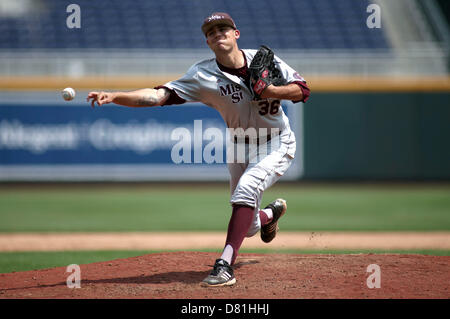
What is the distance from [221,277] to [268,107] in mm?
1229

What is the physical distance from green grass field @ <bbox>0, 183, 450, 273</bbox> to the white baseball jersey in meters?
2.22

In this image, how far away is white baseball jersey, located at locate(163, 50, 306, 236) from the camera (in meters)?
4.25

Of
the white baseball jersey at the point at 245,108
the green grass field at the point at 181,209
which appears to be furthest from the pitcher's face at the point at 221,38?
the green grass field at the point at 181,209

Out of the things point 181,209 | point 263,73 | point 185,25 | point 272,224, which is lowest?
point 181,209

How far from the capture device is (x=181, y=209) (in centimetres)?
1039

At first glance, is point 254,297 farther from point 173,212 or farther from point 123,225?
point 173,212

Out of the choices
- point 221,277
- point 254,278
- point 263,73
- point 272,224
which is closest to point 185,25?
point 272,224

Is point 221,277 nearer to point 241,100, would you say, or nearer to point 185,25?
point 241,100

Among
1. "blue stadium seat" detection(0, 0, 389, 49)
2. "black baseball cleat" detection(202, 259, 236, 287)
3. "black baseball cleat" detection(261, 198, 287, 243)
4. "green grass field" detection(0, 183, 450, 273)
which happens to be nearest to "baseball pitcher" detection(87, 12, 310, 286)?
"black baseball cleat" detection(202, 259, 236, 287)

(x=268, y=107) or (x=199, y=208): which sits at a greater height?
(x=268, y=107)

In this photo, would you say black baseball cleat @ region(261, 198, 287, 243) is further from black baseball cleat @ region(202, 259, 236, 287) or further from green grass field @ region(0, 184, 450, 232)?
green grass field @ region(0, 184, 450, 232)

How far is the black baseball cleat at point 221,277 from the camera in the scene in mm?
3953
